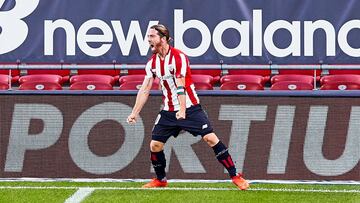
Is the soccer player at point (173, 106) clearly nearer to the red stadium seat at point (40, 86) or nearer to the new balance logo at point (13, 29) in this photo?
the red stadium seat at point (40, 86)

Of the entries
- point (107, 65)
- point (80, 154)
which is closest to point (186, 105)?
point (80, 154)

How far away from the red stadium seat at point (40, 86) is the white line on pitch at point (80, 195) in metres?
3.80

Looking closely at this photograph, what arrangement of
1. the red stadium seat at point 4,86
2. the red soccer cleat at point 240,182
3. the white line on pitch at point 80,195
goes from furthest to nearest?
the red stadium seat at point 4,86 → the red soccer cleat at point 240,182 → the white line on pitch at point 80,195

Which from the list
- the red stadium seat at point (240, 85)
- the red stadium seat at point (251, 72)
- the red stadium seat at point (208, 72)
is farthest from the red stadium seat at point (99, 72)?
the red stadium seat at point (240, 85)

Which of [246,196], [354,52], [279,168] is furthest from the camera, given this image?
[354,52]

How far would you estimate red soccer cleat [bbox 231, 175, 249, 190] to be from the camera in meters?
8.59

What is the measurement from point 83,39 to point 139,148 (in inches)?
220

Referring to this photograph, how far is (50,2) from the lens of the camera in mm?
14875

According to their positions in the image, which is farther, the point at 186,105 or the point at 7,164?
the point at 7,164

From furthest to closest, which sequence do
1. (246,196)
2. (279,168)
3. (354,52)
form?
(354,52) < (279,168) < (246,196)

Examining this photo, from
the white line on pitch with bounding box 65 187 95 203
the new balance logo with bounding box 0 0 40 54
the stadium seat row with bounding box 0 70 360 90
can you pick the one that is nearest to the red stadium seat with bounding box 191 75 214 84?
the stadium seat row with bounding box 0 70 360 90

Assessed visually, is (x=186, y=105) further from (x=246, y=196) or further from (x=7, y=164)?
(x=7, y=164)

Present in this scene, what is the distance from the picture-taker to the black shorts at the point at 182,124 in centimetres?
866

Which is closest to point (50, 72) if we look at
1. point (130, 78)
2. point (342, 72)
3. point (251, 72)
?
point (130, 78)
